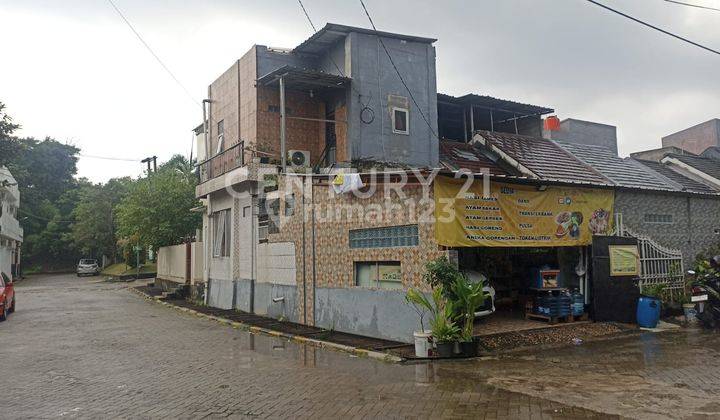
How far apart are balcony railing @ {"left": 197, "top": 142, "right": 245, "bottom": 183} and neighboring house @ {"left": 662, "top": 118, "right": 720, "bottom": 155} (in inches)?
1024

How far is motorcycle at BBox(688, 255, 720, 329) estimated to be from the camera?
1199 cm

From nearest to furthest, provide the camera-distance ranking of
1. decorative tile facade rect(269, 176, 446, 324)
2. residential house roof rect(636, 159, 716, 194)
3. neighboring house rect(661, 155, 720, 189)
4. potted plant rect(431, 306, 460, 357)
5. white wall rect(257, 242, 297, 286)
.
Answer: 1. potted plant rect(431, 306, 460, 357)
2. decorative tile facade rect(269, 176, 446, 324)
3. white wall rect(257, 242, 297, 286)
4. residential house roof rect(636, 159, 716, 194)
5. neighboring house rect(661, 155, 720, 189)

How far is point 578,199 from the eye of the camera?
475 inches

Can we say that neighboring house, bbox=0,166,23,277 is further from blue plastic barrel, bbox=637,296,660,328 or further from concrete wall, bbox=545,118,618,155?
blue plastic barrel, bbox=637,296,660,328

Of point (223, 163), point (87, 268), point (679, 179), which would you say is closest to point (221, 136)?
point (223, 163)

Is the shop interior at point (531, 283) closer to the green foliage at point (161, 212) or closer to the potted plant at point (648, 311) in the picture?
the potted plant at point (648, 311)

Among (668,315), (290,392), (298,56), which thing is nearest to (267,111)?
(298,56)

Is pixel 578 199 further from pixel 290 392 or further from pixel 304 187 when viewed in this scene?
pixel 290 392

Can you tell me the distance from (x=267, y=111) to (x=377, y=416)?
13.3m

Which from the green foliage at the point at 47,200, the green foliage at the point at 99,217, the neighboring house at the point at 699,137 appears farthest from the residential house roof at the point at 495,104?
the green foliage at the point at 47,200

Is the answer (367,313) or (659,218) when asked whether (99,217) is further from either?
(659,218)

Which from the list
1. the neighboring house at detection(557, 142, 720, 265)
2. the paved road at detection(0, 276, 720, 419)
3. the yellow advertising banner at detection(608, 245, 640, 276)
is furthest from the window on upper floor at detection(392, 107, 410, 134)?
the paved road at detection(0, 276, 720, 419)

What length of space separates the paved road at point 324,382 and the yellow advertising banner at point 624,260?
5.91 ft

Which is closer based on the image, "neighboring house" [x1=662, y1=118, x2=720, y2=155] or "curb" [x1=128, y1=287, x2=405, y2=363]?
"curb" [x1=128, y1=287, x2=405, y2=363]
